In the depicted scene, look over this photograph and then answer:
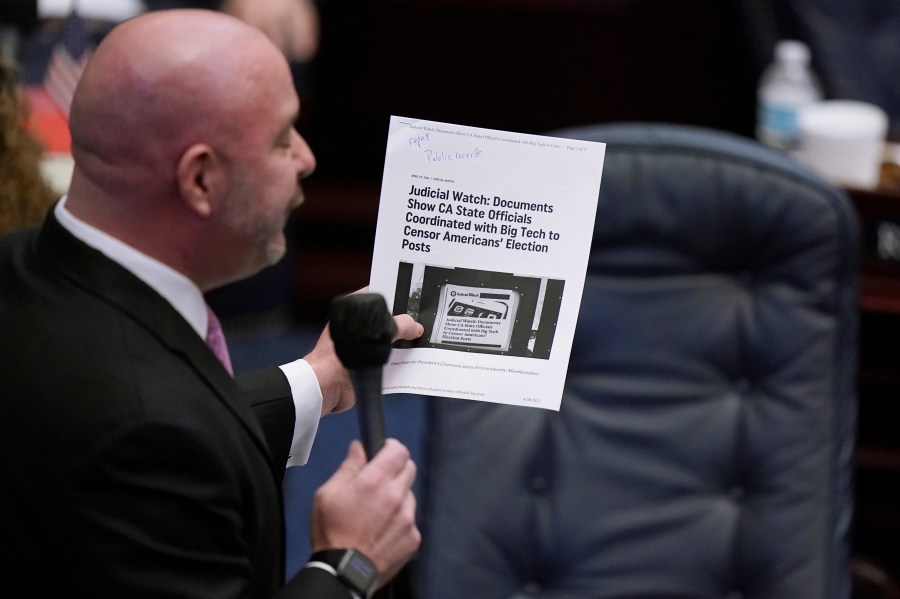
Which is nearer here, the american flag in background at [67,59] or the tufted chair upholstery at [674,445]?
the tufted chair upholstery at [674,445]

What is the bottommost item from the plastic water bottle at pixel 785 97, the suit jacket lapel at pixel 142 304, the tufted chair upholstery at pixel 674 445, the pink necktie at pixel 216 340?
the tufted chair upholstery at pixel 674 445

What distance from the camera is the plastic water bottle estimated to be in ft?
7.12

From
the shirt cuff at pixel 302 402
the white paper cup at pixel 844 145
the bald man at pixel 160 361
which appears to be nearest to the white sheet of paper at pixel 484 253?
the bald man at pixel 160 361

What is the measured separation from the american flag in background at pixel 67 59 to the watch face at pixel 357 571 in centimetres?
107

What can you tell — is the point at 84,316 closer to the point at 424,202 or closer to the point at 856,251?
the point at 424,202

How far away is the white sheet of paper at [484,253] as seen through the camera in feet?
3.13

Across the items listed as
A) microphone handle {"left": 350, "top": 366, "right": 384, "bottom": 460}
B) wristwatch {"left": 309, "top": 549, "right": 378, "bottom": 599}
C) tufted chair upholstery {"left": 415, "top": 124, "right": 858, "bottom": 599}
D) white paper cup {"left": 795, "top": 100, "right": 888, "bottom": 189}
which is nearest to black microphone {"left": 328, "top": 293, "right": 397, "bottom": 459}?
microphone handle {"left": 350, "top": 366, "right": 384, "bottom": 460}

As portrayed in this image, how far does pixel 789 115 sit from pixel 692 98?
116 centimetres

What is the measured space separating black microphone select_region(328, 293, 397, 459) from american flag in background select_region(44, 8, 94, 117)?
3.39 ft

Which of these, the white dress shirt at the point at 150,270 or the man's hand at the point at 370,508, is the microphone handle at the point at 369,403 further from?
the white dress shirt at the point at 150,270

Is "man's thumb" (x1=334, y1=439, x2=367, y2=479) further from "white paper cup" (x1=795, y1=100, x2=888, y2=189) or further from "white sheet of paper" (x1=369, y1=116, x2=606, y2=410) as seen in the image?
"white paper cup" (x1=795, y1=100, x2=888, y2=189)

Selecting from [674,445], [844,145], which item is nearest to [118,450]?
[674,445]

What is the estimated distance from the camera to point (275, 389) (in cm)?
112

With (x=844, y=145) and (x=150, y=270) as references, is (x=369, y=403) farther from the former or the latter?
(x=844, y=145)
